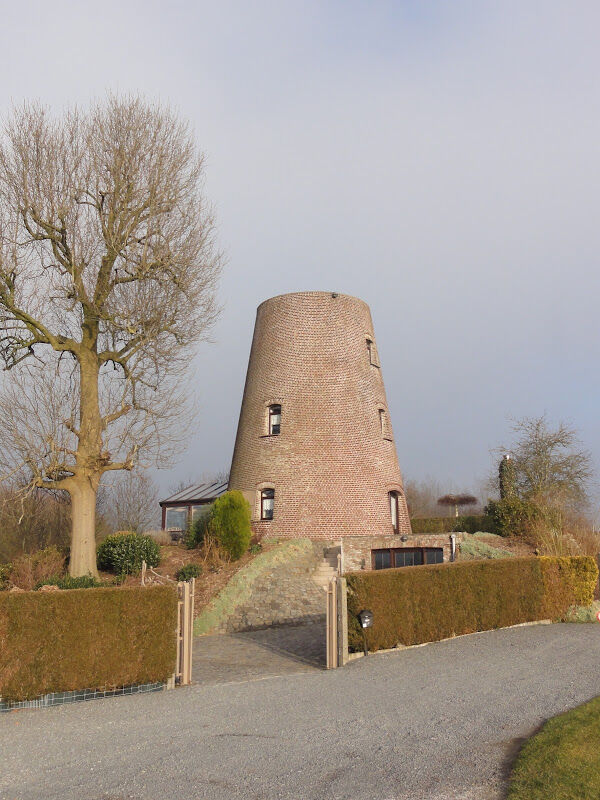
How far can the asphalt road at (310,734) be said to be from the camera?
5.29 m

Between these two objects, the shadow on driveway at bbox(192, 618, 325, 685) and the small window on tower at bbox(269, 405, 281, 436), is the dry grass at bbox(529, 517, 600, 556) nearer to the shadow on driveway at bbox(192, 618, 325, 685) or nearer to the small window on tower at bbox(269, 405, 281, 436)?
the shadow on driveway at bbox(192, 618, 325, 685)

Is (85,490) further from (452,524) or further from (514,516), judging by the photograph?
(452,524)

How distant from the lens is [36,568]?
17.1 m

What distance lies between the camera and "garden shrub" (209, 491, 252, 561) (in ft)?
65.4

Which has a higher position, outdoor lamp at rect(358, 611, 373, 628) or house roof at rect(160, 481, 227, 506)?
house roof at rect(160, 481, 227, 506)

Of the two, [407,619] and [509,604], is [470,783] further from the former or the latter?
[509,604]

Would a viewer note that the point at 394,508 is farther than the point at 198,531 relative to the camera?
Yes

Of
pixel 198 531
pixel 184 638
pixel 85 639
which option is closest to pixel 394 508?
pixel 198 531

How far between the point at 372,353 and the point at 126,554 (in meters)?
12.2

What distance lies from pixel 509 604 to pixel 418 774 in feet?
29.3

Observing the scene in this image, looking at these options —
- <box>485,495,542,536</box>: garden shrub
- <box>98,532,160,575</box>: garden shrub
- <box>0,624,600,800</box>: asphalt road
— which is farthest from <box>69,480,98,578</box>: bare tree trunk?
<box>485,495,542,536</box>: garden shrub

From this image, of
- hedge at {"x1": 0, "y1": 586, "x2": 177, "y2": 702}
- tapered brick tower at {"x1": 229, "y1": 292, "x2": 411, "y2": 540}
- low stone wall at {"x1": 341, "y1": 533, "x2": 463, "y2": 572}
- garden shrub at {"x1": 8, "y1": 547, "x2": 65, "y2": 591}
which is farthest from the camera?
tapered brick tower at {"x1": 229, "y1": 292, "x2": 411, "y2": 540}

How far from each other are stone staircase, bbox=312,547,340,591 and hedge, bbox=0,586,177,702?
9.50 metres

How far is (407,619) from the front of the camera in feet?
38.2
